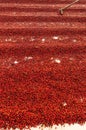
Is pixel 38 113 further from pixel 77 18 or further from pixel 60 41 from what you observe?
pixel 77 18

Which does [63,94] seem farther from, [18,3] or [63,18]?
[18,3]

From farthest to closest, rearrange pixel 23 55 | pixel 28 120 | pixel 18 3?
pixel 18 3
pixel 23 55
pixel 28 120

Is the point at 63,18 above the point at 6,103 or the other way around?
the other way around

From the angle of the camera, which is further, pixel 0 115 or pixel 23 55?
pixel 23 55

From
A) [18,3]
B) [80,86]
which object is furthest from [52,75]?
[18,3]

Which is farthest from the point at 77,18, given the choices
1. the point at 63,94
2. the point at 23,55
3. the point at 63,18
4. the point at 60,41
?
the point at 63,94

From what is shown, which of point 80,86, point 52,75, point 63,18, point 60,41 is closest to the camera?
point 80,86
